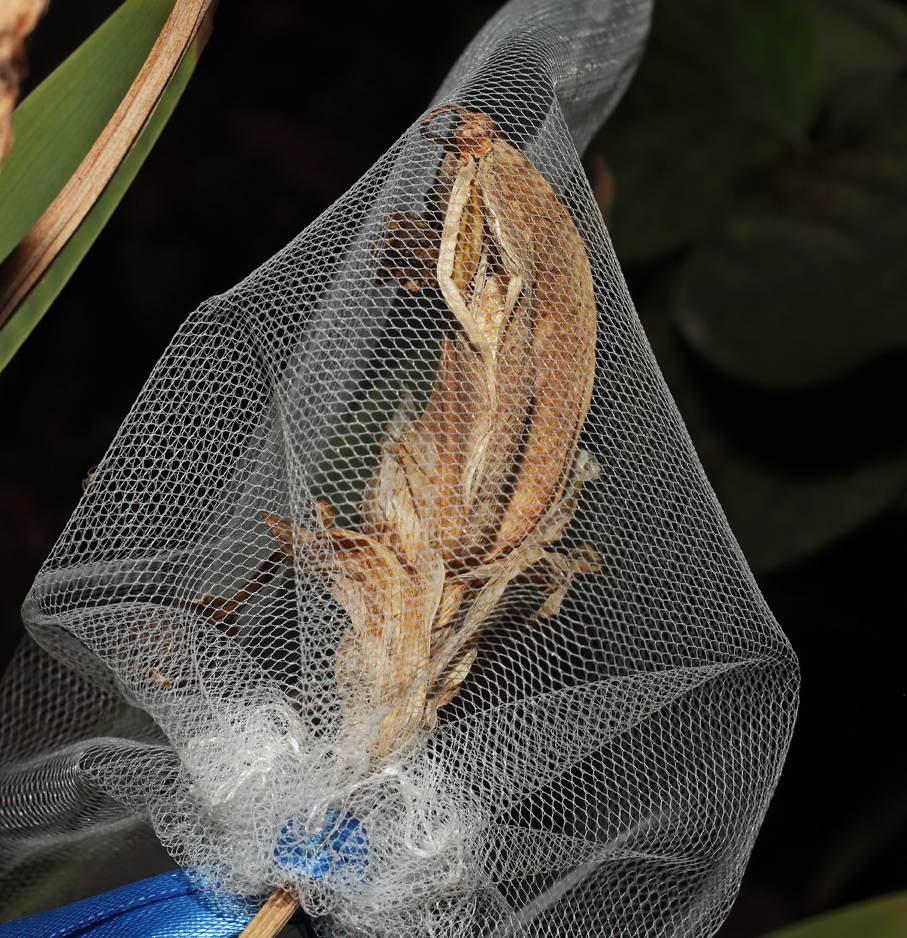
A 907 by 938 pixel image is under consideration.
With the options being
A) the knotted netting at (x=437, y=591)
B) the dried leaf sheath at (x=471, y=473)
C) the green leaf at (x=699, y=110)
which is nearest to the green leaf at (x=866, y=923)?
the knotted netting at (x=437, y=591)

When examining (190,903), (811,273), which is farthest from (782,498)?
(190,903)

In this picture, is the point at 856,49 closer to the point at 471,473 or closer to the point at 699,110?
the point at 699,110

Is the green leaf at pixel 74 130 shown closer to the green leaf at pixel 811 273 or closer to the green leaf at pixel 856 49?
the green leaf at pixel 811 273

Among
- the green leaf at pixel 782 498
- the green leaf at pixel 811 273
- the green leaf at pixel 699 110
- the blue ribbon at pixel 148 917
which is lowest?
the green leaf at pixel 782 498

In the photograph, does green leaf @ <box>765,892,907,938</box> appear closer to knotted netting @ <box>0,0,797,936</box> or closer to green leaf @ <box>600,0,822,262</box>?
knotted netting @ <box>0,0,797,936</box>

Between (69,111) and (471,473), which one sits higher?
(69,111)

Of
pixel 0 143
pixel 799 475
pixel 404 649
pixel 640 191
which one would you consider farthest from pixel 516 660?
pixel 640 191

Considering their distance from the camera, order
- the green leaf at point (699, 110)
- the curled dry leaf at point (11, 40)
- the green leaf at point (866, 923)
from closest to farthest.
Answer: the curled dry leaf at point (11, 40) < the green leaf at point (866, 923) < the green leaf at point (699, 110)

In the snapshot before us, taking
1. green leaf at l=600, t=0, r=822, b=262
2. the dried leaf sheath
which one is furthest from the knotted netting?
green leaf at l=600, t=0, r=822, b=262
